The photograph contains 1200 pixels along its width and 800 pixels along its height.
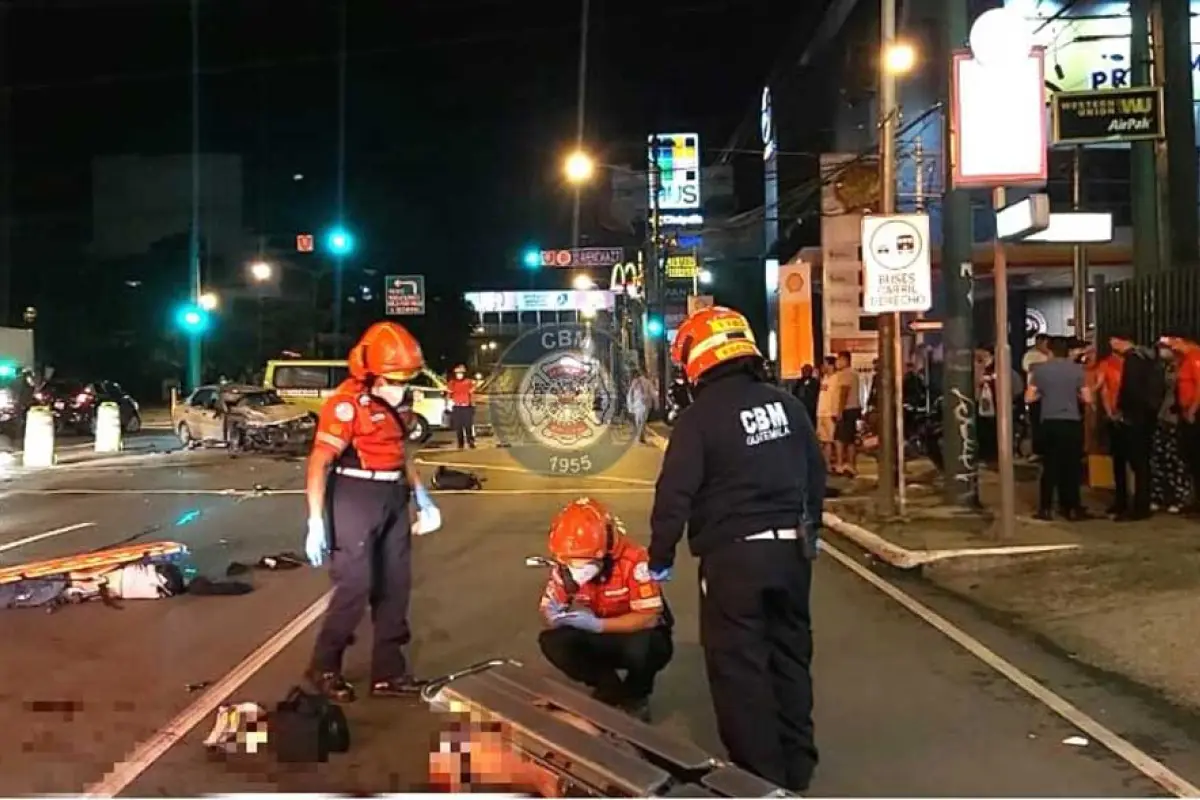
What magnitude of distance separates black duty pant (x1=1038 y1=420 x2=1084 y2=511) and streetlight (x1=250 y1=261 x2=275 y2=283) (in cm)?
5638

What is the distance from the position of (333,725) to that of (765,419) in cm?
242

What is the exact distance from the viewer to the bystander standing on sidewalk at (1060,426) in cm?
1420

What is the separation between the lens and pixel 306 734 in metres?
6.19

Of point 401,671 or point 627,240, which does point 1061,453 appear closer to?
point 401,671

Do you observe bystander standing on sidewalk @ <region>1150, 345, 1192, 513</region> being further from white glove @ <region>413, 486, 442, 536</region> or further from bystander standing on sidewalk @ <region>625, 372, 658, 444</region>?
bystander standing on sidewalk @ <region>625, 372, 658, 444</region>

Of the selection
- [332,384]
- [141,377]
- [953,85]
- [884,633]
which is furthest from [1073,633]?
[141,377]

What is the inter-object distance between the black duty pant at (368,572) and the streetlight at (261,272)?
61425 millimetres

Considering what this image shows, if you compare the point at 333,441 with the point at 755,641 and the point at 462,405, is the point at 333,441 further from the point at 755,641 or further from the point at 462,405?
the point at 462,405

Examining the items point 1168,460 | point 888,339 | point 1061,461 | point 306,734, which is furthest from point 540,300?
point 306,734

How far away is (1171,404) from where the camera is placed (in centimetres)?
1502

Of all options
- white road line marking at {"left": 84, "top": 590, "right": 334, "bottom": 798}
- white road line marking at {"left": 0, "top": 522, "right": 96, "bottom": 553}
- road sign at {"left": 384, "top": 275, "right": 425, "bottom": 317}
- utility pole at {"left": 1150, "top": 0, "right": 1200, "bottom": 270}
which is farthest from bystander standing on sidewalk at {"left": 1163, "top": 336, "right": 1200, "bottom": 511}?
road sign at {"left": 384, "top": 275, "right": 425, "bottom": 317}

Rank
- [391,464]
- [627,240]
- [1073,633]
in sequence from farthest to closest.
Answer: [627,240]
[1073,633]
[391,464]

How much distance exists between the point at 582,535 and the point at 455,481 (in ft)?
47.7

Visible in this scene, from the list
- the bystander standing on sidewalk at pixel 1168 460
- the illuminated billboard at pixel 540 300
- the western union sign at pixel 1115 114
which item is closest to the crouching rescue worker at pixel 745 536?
the bystander standing on sidewalk at pixel 1168 460
